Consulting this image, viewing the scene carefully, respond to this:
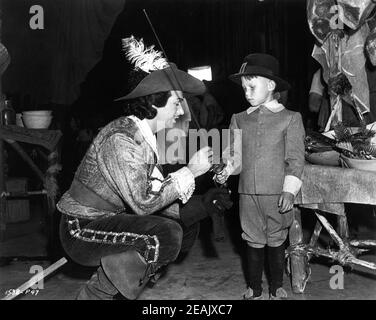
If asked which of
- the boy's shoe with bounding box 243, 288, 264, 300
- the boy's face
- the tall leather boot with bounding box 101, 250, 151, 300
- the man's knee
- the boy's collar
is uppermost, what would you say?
the boy's face

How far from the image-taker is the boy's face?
2.94 metres

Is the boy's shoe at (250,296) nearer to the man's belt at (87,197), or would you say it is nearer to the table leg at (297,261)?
the table leg at (297,261)

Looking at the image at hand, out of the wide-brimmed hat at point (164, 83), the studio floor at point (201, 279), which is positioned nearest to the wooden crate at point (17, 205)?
the studio floor at point (201, 279)

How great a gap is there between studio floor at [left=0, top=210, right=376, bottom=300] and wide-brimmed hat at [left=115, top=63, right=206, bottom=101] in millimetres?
1468

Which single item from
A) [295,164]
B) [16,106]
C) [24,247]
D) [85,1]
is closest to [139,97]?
[295,164]

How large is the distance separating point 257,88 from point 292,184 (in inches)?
26.4

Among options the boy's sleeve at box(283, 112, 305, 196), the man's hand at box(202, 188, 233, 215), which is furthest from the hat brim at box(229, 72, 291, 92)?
the man's hand at box(202, 188, 233, 215)

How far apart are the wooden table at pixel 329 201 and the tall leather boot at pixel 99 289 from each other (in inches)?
55.6

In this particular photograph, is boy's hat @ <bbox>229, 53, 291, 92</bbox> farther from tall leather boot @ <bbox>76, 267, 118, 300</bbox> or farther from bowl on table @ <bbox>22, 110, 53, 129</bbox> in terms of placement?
bowl on table @ <bbox>22, 110, 53, 129</bbox>

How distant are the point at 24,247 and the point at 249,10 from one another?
5913 millimetres

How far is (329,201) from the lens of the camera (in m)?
2.96

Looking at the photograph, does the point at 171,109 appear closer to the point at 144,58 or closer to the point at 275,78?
the point at 144,58

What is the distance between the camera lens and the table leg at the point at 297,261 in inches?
125
